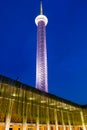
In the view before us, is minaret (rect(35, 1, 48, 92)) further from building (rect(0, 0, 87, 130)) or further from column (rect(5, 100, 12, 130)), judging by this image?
column (rect(5, 100, 12, 130))

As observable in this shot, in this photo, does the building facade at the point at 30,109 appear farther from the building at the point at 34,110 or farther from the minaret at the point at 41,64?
the minaret at the point at 41,64

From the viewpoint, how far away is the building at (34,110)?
1467cm

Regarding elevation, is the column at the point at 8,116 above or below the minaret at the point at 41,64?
below

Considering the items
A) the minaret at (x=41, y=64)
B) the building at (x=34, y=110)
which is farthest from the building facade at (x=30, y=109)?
the minaret at (x=41, y=64)

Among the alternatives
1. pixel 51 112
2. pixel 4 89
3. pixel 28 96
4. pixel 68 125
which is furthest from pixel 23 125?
pixel 68 125

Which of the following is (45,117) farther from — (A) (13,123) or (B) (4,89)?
(B) (4,89)

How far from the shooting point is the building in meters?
14.7

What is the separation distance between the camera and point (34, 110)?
17.7m

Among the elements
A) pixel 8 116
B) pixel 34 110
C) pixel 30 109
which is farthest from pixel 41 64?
pixel 8 116

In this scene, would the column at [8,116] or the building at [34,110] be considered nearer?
the column at [8,116]

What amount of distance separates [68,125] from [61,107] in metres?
3.32

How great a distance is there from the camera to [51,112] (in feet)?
66.7

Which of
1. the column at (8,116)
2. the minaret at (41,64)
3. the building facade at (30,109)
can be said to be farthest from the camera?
the minaret at (41,64)

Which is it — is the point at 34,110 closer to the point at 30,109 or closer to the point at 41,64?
the point at 30,109
